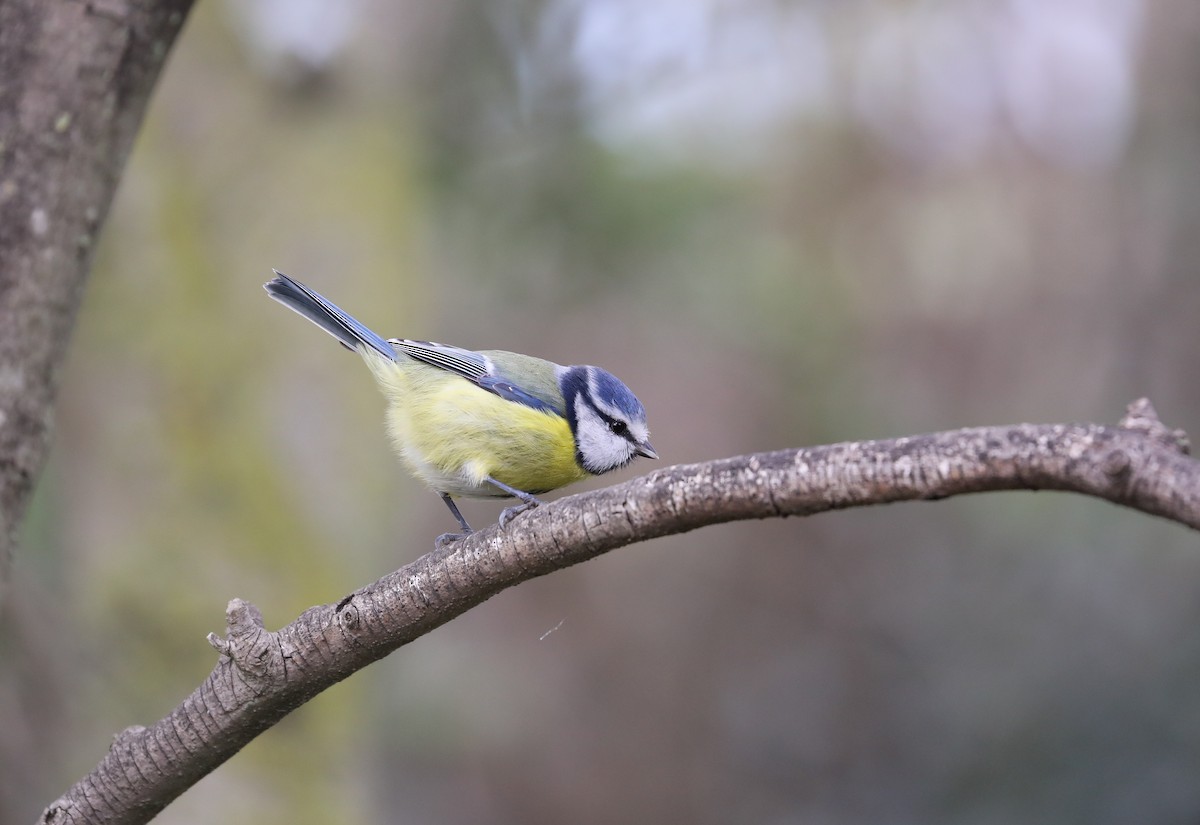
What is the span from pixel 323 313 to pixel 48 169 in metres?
0.91

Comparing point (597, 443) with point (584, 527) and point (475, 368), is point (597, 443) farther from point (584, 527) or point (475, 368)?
point (584, 527)

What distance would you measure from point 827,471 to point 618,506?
0.33 metres

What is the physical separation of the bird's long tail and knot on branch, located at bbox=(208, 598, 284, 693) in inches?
56.6

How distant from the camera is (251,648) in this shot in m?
1.84

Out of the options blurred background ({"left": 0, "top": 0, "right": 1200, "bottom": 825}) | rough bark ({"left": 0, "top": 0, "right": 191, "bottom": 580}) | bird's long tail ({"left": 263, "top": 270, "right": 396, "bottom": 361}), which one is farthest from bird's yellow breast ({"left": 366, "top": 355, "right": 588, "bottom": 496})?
blurred background ({"left": 0, "top": 0, "right": 1200, "bottom": 825})

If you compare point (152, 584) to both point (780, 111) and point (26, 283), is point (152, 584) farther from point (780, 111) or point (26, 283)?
point (780, 111)

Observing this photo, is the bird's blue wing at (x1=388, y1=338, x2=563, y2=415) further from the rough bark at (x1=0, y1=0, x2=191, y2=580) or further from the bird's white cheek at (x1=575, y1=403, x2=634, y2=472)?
the rough bark at (x1=0, y1=0, x2=191, y2=580)

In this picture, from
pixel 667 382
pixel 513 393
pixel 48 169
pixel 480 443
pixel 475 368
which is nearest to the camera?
pixel 48 169

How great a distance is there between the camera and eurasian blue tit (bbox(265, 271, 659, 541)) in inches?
115

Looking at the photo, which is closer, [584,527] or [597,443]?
[584,527]

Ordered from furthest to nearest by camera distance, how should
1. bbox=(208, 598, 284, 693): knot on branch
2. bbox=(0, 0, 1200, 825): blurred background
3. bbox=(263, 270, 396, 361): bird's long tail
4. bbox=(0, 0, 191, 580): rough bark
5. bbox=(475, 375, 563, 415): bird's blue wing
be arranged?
bbox=(0, 0, 1200, 825): blurred background → bbox=(263, 270, 396, 361): bird's long tail → bbox=(475, 375, 563, 415): bird's blue wing → bbox=(0, 0, 191, 580): rough bark → bbox=(208, 598, 284, 693): knot on branch

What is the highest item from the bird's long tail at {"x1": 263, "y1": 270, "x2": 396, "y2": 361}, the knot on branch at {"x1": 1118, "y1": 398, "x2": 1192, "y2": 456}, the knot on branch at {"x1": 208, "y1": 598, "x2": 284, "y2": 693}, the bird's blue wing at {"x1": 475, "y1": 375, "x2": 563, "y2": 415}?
the bird's long tail at {"x1": 263, "y1": 270, "x2": 396, "y2": 361}

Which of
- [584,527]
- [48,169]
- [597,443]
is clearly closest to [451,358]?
[597,443]

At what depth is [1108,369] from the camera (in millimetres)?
5527
